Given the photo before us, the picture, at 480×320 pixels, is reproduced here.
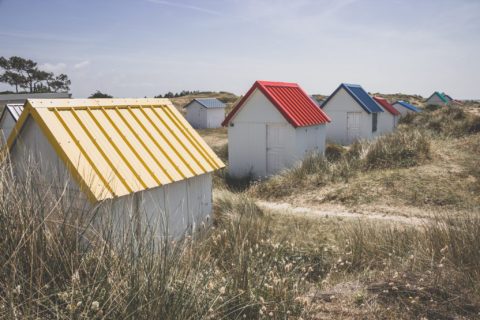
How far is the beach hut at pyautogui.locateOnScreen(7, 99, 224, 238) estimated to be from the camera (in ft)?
18.9

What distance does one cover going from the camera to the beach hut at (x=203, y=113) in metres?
39.2

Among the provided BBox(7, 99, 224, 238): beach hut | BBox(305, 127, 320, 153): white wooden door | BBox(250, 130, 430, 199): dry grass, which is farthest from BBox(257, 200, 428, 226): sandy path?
BBox(305, 127, 320, 153): white wooden door

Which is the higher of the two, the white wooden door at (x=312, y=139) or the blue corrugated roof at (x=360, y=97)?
the blue corrugated roof at (x=360, y=97)

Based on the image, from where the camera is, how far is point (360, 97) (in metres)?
24.8

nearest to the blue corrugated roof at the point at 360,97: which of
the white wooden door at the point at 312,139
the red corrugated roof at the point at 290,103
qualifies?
the red corrugated roof at the point at 290,103

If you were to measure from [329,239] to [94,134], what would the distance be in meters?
4.75

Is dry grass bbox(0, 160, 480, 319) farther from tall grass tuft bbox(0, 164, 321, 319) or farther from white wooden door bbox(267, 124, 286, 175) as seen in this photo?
white wooden door bbox(267, 124, 286, 175)

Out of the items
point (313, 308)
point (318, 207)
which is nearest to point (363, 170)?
point (318, 207)

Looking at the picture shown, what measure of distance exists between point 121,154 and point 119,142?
1.03 feet

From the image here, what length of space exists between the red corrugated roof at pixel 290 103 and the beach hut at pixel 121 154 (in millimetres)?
7839

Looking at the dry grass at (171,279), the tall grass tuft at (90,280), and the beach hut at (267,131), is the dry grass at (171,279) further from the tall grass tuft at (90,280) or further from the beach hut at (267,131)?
the beach hut at (267,131)

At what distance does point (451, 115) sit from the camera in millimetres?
27656

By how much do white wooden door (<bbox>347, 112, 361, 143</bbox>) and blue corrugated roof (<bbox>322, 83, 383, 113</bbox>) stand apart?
0.67m

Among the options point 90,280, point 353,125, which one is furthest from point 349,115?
point 90,280
